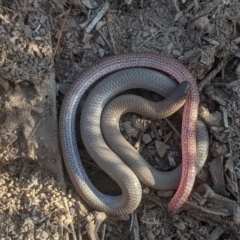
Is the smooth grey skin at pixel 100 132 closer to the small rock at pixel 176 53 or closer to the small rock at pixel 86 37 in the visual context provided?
the small rock at pixel 176 53

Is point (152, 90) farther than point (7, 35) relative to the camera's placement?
Yes

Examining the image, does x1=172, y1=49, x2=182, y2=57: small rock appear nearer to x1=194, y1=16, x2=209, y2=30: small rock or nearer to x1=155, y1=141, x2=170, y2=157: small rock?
x1=194, y1=16, x2=209, y2=30: small rock

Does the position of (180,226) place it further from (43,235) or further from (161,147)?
(43,235)

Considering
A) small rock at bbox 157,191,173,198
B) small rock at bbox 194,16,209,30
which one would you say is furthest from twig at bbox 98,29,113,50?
small rock at bbox 157,191,173,198

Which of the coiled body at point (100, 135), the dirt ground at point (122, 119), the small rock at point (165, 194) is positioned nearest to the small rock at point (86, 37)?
the dirt ground at point (122, 119)

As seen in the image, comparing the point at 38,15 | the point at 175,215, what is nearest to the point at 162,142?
the point at 175,215

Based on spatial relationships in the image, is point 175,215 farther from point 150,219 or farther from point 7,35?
point 7,35
